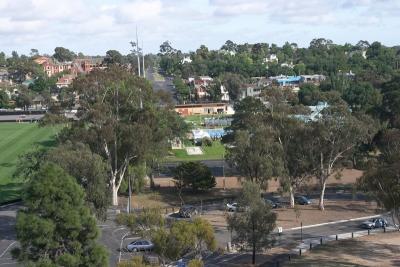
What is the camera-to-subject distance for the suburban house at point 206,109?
130875 mm

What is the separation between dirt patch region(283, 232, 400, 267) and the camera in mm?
34688

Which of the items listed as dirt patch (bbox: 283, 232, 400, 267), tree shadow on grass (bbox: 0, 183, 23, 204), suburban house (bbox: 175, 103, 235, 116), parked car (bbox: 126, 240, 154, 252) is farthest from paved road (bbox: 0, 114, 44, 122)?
dirt patch (bbox: 283, 232, 400, 267)

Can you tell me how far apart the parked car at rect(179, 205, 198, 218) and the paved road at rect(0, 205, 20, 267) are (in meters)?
11.6

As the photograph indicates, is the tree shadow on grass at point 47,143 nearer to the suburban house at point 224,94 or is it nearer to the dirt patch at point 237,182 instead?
the dirt patch at point 237,182

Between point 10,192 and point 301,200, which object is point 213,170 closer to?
point 301,200

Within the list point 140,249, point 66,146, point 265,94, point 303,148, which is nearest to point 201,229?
point 140,249

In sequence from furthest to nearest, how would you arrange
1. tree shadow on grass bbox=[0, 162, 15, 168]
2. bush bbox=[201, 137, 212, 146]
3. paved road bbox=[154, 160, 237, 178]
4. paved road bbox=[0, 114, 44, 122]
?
1. paved road bbox=[0, 114, 44, 122]
2. bush bbox=[201, 137, 212, 146]
3. tree shadow on grass bbox=[0, 162, 15, 168]
4. paved road bbox=[154, 160, 237, 178]

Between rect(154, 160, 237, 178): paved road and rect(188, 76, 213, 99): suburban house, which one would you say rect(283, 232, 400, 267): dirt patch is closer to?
rect(154, 160, 237, 178): paved road

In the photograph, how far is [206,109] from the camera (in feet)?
436

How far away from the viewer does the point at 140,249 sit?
3688cm

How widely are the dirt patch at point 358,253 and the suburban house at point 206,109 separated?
302 feet

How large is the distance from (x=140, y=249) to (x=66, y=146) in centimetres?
947

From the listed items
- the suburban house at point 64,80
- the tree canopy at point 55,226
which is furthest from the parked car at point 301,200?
the suburban house at point 64,80

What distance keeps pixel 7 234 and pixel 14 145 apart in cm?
4320
